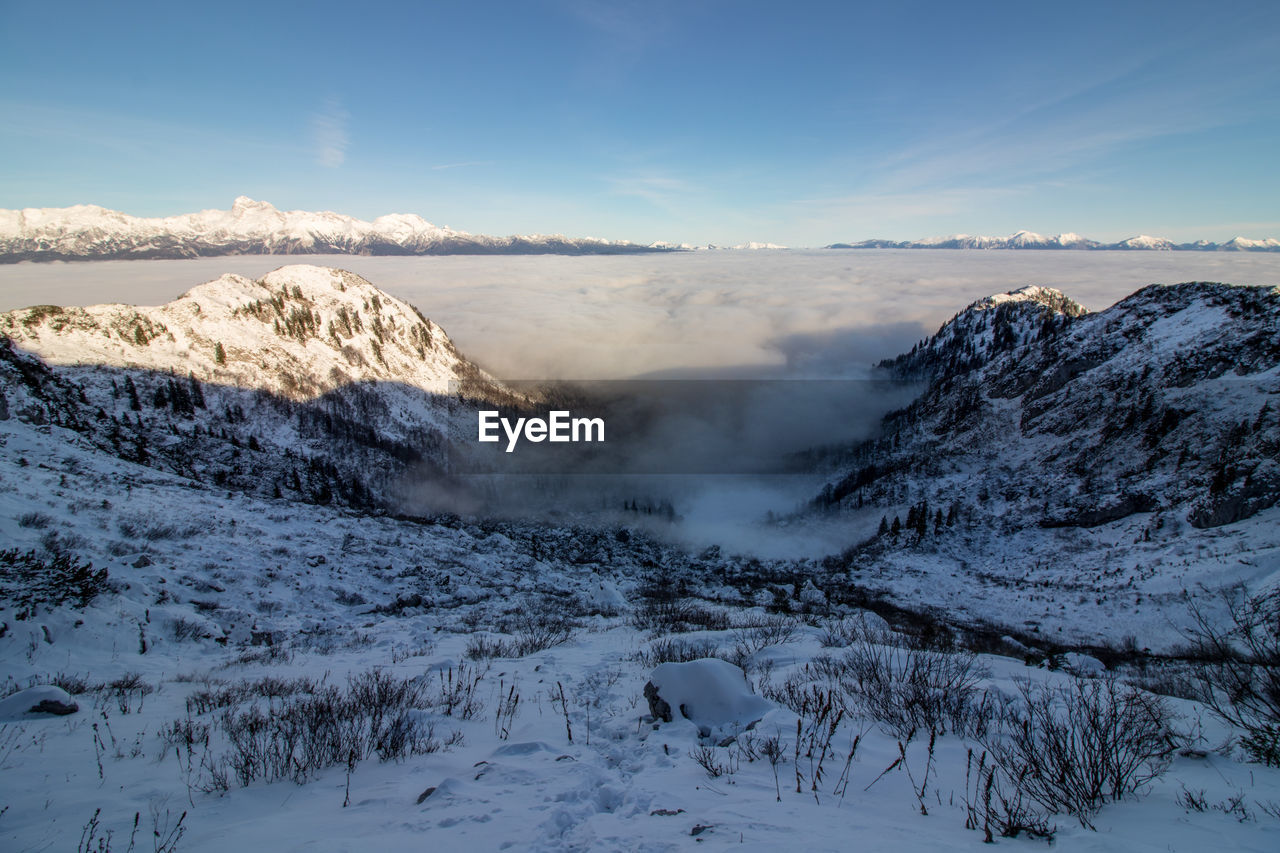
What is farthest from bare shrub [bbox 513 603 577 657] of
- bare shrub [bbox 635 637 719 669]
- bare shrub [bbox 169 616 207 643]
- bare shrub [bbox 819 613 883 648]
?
bare shrub [bbox 169 616 207 643]

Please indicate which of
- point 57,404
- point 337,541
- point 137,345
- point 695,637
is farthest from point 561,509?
point 695,637

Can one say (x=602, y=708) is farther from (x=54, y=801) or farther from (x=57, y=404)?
(x=57, y=404)

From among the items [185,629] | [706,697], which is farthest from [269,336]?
[706,697]

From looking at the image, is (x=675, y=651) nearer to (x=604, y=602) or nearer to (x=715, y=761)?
(x=715, y=761)

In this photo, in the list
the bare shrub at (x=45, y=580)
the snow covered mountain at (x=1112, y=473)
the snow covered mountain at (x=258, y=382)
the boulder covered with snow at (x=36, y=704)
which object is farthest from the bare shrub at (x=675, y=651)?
the snow covered mountain at (x=258, y=382)

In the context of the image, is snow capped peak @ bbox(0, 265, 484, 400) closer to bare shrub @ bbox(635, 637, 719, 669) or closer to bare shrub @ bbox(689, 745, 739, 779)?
bare shrub @ bbox(635, 637, 719, 669)

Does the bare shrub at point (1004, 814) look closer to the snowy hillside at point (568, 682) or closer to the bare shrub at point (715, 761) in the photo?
the snowy hillside at point (568, 682)
